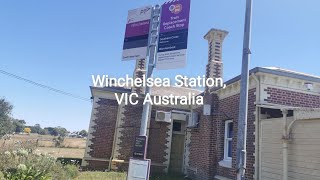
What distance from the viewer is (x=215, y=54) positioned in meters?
15.4

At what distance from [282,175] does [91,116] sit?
11.1m

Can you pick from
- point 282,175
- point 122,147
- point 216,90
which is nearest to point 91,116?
point 122,147

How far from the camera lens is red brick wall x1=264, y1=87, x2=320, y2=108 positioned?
1074 cm

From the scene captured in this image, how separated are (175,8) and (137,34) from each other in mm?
1146

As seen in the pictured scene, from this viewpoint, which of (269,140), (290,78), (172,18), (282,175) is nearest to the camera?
(172,18)

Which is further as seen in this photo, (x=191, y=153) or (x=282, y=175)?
(x=191, y=153)

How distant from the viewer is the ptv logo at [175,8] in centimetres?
718

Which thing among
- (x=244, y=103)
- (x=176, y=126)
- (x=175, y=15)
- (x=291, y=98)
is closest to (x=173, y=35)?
(x=175, y=15)

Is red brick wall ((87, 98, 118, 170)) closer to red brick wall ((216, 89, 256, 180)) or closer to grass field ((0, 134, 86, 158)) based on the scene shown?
grass field ((0, 134, 86, 158))

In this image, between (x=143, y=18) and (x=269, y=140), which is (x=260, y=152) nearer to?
(x=269, y=140)

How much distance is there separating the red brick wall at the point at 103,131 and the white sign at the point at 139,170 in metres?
11.1

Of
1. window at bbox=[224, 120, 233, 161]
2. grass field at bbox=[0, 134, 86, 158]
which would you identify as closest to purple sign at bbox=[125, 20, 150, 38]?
window at bbox=[224, 120, 233, 161]

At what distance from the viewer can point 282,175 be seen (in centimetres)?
896

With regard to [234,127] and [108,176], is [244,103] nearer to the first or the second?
[234,127]
